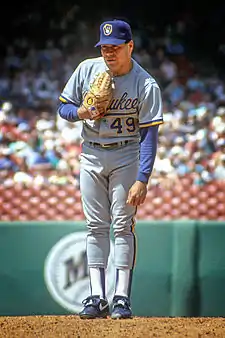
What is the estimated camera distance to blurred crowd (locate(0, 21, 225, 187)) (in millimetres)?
9875

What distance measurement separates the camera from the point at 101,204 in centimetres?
456

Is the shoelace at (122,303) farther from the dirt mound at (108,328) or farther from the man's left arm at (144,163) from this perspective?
the man's left arm at (144,163)

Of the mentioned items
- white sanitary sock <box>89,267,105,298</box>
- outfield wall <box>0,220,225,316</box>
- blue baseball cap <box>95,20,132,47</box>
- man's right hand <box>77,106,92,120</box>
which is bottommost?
outfield wall <box>0,220,225,316</box>

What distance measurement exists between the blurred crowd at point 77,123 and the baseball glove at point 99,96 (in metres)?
3.95

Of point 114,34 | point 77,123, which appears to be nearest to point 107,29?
point 114,34

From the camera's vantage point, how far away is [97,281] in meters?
4.57

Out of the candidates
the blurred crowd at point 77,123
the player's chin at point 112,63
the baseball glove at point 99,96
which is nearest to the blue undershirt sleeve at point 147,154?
the baseball glove at point 99,96

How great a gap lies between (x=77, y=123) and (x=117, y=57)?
6286 mm

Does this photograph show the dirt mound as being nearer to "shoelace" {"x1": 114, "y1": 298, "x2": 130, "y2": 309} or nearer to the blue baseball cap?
"shoelace" {"x1": 114, "y1": 298, "x2": 130, "y2": 309}

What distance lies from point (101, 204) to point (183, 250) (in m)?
2.00

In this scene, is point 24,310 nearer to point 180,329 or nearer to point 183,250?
point 183,250

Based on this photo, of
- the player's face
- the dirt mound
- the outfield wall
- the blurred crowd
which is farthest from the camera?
the blurred crowd

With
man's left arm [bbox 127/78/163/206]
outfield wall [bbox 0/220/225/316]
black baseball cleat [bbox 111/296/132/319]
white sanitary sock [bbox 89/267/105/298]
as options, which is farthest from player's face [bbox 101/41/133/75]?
outfield wall [bbox 0/220/225/316]

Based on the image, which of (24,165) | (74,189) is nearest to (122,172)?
(74,189)
